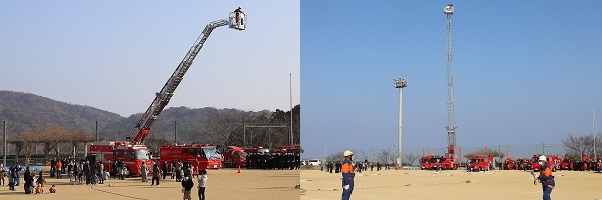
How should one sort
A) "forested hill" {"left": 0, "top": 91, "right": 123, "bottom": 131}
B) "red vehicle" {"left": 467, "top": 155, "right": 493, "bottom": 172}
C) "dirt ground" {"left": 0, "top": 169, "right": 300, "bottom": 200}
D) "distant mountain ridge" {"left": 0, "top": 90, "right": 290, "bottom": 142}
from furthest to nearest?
"forested hill" {"left": 0, "top": 91, "right": 123, "bottom": 131} < "distant mountain ridge" {"left": 0, "top": 90, "right": 290, "bottom": 142} < "red vehicle" {"left": 467, "top": 155, "right": 493, "bottom": 172} < "dirt ground" {"left": 0, "top": 169, "right": 300, "bottom": 200}

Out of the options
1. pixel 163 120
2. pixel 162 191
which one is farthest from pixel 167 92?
pixel 163 120

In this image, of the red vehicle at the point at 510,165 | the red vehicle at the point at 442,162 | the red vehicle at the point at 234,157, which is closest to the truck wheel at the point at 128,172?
the red vehicle at the point at 234,157

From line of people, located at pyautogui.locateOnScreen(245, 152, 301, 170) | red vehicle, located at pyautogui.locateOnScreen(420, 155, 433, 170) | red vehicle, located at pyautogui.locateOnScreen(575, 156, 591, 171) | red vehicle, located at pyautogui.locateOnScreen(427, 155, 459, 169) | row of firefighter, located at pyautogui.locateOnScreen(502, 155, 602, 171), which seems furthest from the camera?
red vehicle, located at pyautogui.locateOnScreen(420, 155, 433, 170)

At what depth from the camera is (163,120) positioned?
141 metres

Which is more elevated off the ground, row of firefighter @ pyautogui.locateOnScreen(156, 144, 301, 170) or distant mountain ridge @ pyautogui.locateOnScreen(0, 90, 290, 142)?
distant mountain ridge @ pyautogui.locateOnScreen(0, 90, 290, 142)

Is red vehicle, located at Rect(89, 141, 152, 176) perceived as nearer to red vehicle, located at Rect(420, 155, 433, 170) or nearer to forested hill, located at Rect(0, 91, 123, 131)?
red vehicle, located at Rect(420, 155, 433, 170)

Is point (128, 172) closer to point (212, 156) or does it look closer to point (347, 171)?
point (212, 156)

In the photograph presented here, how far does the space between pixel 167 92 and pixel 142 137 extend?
123 inches

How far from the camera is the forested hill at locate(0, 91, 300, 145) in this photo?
86.6 metres

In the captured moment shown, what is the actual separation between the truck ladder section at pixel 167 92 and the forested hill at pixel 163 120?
1016 centimetres

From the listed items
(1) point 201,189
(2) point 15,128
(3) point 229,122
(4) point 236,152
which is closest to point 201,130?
(3) point 229,122

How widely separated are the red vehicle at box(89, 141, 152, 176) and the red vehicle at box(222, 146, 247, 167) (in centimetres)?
1416

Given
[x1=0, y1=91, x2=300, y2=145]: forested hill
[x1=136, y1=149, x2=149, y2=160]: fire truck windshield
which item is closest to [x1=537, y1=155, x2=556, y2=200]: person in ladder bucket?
[x1=136, y1=149, x2=149, y2=160]: fire truck windshield

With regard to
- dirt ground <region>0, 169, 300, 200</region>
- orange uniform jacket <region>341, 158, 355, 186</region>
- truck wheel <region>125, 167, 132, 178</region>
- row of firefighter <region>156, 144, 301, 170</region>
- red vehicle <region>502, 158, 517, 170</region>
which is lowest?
red vehicle <region>502, 158, 517, 170</region>
